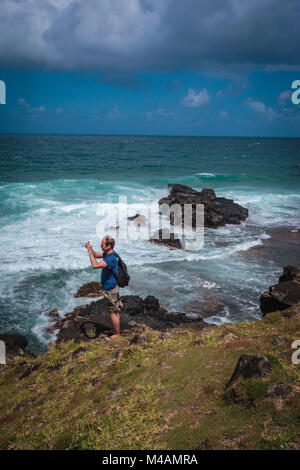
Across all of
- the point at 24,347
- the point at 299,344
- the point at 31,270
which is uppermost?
the point at 299,344

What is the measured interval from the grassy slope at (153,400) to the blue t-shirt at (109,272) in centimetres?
133

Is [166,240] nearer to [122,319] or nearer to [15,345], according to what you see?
[122,319]

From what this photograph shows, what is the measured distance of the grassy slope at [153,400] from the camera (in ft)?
10.7

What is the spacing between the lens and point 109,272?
692 cm

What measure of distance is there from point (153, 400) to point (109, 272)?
328cm

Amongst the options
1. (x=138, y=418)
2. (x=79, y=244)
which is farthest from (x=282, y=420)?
(x=79, y=244)

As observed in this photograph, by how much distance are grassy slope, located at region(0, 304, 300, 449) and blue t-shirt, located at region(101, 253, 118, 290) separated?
133 cm

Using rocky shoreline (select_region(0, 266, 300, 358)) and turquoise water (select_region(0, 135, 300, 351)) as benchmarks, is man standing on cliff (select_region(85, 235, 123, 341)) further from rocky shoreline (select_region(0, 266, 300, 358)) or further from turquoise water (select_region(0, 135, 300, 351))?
turquoise water (select_region(0, 135, 300, 351))

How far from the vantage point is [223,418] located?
341 cm

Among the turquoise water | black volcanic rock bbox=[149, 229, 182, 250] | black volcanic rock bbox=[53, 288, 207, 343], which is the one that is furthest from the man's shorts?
black volcanic rock bbox=[149, 229, 182, 250]

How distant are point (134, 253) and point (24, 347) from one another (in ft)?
26.9

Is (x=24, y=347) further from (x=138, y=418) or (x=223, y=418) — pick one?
(x=223, y=418)

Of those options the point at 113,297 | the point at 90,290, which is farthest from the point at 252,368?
the point at 90,290
